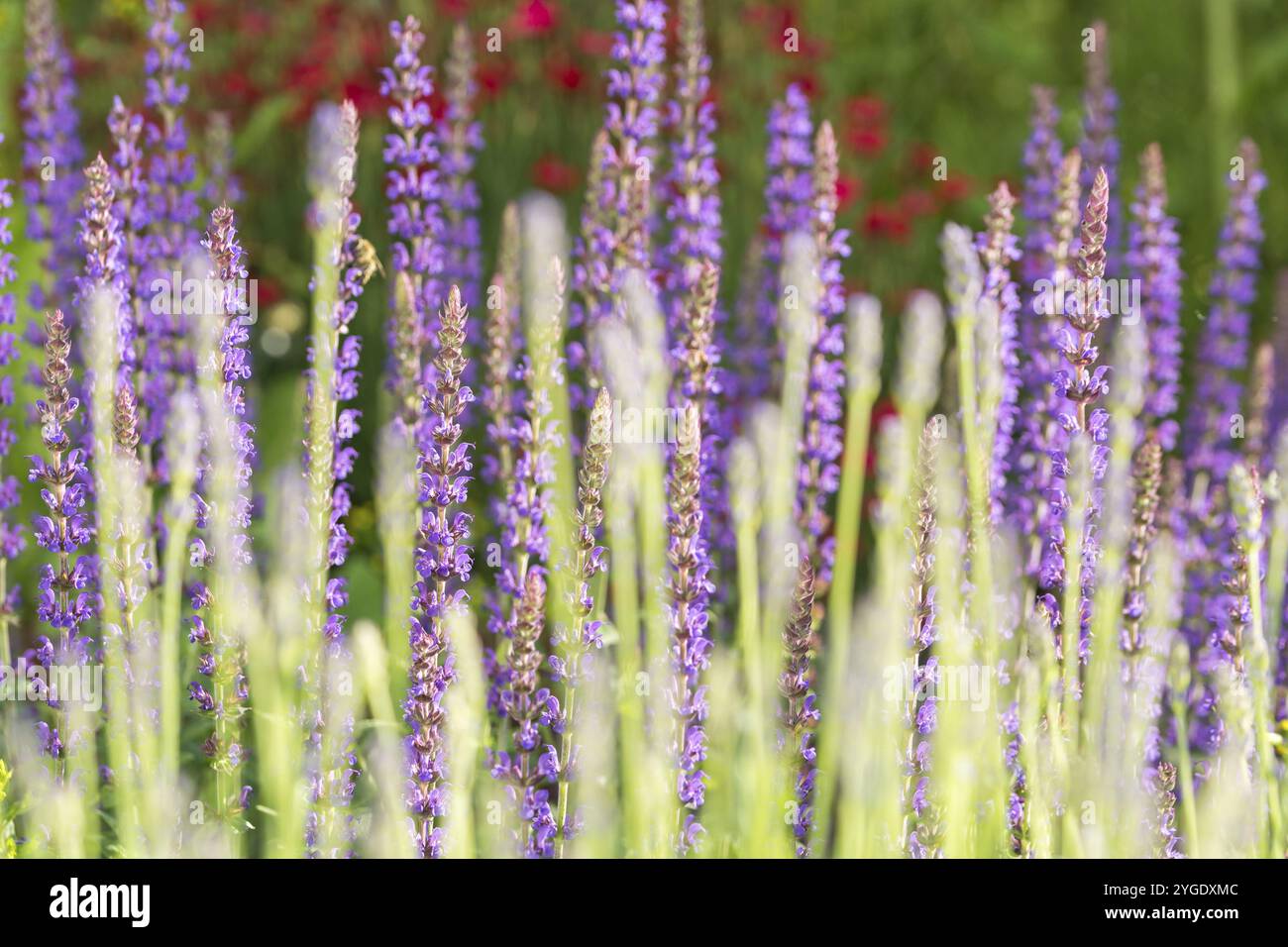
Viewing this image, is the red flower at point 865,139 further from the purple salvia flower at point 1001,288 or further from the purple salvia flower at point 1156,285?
the purple salvia flower at point 1001,288

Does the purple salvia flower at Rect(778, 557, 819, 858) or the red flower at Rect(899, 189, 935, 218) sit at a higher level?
the red flower at Rect(899, 189, 935, 218)

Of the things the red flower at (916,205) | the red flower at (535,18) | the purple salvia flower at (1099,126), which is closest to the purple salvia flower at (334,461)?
the purple salvia flower at (1099,126)

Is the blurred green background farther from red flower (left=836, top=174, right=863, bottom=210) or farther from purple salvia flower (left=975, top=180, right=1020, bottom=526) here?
purple salvia flower (left=975, top=180, right=1020, bottom=526)

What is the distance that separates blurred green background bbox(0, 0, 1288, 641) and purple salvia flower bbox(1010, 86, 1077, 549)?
53.4 inches

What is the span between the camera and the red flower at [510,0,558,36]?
6.64 m

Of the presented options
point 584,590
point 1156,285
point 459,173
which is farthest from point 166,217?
point 1156,285

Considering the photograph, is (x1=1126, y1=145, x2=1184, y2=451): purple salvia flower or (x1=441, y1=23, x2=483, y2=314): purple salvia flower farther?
(x1=441, y1=23, x2=483, y2=314): purple salvia flower

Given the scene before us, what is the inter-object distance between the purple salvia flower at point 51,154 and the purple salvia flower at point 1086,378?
8.74 ft

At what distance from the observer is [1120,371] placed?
10.2 feet

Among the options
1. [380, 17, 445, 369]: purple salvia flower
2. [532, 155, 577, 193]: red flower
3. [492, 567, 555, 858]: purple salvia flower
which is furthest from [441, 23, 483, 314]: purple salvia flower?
[492, 567, 555, 858]: purple salvia flower

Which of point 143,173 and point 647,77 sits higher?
point 143,173
